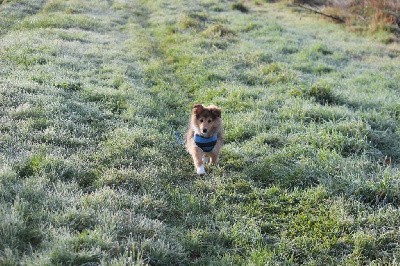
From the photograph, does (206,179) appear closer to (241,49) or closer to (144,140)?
(144,140)

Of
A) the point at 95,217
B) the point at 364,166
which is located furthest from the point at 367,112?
the point at 95,217

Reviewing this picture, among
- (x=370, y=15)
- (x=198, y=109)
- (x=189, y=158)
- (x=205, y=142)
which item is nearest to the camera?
(x=205, y=142)

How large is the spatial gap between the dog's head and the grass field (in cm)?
75

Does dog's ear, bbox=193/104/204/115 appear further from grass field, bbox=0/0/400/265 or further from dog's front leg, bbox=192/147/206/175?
grass field, bbox=0/0/400/265

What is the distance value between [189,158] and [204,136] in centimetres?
87

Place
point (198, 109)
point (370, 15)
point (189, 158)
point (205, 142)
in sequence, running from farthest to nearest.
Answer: point (370, 15), point (189, 158), point (198, 109), point (205, 142)

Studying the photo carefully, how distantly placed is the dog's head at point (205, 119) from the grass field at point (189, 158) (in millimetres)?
746

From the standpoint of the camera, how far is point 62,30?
1812cm

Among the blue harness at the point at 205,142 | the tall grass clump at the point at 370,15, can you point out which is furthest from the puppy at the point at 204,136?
the tall grass clump at the point at 370,15

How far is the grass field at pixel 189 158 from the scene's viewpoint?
5238mm

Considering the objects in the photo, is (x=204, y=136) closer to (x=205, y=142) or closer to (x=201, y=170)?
(x=205, y=142)

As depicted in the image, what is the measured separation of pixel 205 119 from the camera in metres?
7.49

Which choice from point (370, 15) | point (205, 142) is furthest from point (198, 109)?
point (370, 15)

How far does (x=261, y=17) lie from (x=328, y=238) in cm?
1963
